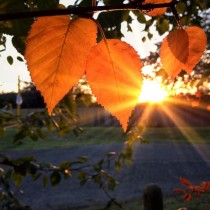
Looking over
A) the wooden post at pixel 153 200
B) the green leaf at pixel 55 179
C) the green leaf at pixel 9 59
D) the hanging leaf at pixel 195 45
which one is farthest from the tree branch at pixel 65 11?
the wooden post at pixel 153 200

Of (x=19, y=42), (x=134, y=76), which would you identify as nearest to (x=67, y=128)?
(x=19, y=42)

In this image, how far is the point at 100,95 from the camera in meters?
0.34

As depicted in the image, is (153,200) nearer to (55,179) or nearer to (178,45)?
(55,179)

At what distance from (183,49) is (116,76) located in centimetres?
10

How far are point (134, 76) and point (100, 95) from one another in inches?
1.6

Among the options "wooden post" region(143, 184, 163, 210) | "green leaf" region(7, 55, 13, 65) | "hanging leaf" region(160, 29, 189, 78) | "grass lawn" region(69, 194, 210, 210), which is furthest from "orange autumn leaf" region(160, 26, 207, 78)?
"grass lawn" region(69, 194, 210, 210)

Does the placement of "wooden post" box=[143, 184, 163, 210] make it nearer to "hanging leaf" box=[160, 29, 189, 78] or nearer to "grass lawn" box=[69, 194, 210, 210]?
"grass lawn" box=[69, 194, 210, 210]

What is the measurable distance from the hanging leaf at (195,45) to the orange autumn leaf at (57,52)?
142 millimetres

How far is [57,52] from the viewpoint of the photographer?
13.0 inches

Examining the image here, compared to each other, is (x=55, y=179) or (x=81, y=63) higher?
(x=81, y=63)

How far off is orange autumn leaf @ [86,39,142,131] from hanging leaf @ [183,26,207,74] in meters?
0.10

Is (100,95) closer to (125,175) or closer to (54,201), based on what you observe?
(54,201)

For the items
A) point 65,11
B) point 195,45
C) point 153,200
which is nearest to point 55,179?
point 195,45

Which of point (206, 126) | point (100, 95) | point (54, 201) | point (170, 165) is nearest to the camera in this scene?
point (100, 95)
